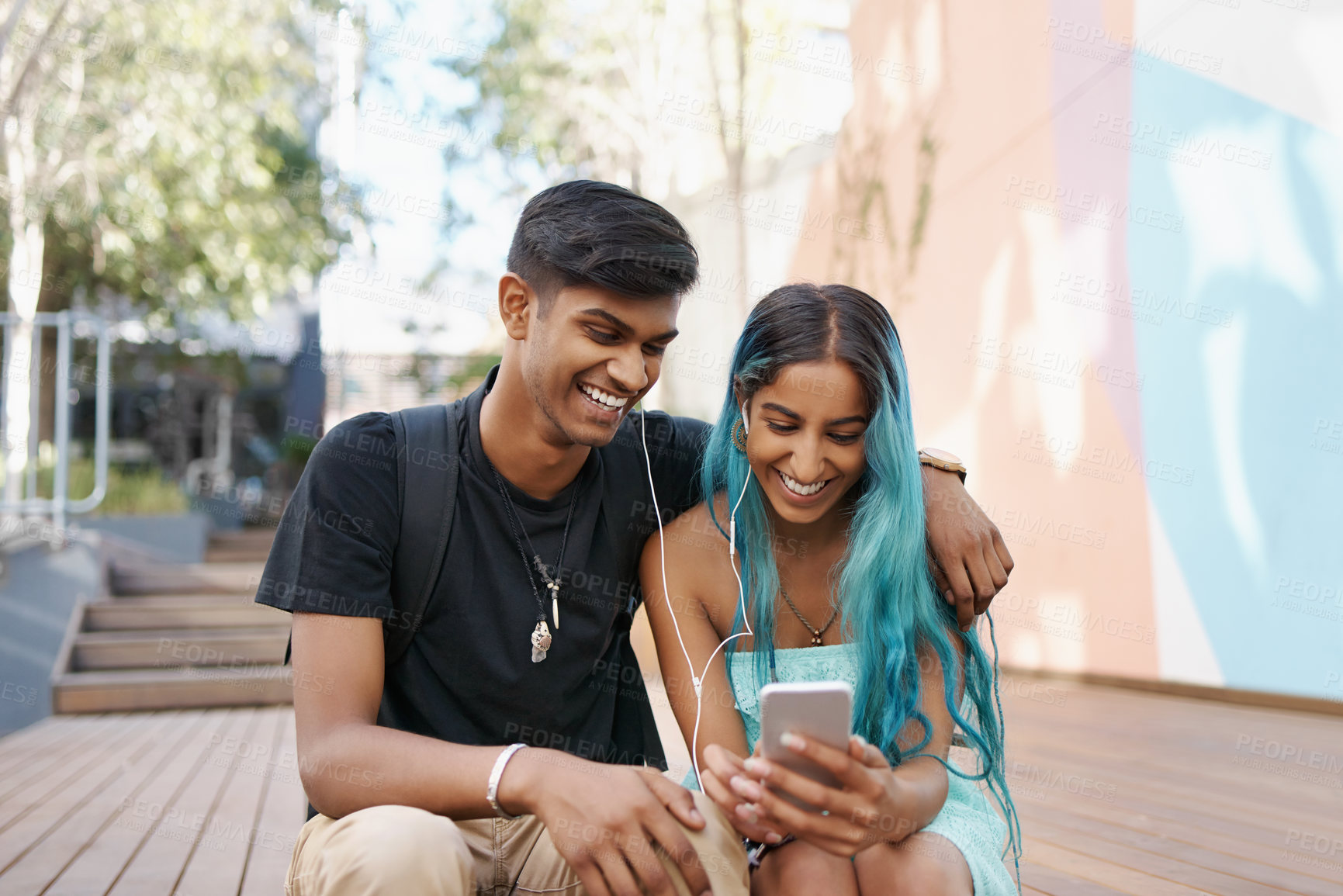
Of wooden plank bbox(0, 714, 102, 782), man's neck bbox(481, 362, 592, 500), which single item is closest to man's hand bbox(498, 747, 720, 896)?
man's neck bbox(481, 362, 592, 500)

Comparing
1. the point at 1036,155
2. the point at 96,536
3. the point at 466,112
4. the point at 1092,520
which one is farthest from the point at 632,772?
the point at 466,112

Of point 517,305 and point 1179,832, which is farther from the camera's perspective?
point 1179,832

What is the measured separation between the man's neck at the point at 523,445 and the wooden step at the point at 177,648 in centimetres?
495

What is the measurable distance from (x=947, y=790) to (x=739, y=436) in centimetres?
76

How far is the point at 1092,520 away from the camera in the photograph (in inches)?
232

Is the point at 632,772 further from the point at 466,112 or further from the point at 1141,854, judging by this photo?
the point at 466,112

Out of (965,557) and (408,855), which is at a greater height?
(965,557)

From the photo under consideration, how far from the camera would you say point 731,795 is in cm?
162

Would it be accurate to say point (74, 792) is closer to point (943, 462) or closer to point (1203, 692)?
point (943, 462)

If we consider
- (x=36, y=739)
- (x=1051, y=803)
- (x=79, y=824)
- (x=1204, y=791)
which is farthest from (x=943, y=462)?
(x=36, y=739)

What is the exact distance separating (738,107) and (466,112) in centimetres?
499

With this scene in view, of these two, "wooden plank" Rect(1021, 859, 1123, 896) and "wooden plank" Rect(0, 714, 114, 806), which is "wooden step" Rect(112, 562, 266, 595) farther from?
"wooden plank" Rect(1021, 859, 1123, 896)

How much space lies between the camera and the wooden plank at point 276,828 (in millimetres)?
2867

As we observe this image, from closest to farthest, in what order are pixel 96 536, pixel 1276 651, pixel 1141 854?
pixel 1141 854 < pixel 1276 651 < pixel 96 536
